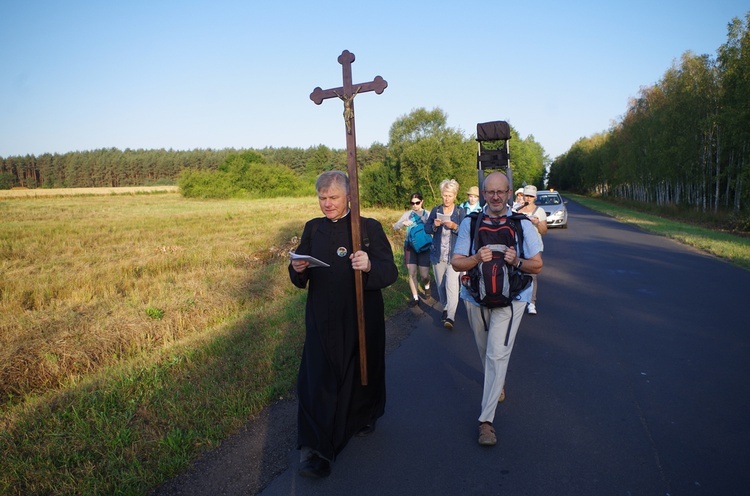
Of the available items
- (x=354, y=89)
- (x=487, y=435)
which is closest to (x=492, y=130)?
(x=354, y=89)

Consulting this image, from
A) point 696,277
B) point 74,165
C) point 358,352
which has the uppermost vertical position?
point 74,165

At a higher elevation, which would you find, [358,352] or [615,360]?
[358,352]

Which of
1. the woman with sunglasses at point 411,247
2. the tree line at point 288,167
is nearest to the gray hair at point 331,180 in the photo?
the woman with sunglasses at point 411,247

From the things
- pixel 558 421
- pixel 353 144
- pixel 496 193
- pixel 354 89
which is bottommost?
pixel 558 421

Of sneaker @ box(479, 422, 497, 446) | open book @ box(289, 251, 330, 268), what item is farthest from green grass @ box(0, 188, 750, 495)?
sneaker @ box(479, 422, 497, 446)

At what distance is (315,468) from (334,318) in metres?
0.98

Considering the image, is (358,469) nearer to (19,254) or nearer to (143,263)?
(143,263)

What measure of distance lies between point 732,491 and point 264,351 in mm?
4286

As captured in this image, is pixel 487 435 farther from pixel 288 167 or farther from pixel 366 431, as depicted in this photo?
pixel 288 167

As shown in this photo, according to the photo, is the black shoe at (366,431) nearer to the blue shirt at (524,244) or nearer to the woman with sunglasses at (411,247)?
the blue shirt at (524,244)

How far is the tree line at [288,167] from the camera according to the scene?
37375mm

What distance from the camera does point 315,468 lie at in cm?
326

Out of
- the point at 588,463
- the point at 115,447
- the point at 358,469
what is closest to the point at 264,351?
the point at 115,447

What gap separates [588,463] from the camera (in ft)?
10.9
